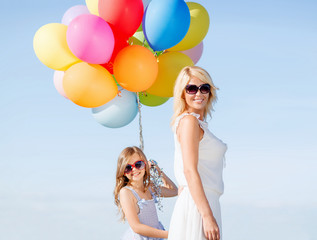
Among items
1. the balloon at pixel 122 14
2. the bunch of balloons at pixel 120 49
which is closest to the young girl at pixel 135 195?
the bunch of balloons at pixel 120 49

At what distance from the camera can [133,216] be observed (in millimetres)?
3854

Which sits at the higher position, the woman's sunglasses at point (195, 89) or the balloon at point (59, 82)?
the balloon at point (59, 82)

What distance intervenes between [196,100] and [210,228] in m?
0.84

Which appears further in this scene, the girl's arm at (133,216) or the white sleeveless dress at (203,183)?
the girl's arm at (133,216)

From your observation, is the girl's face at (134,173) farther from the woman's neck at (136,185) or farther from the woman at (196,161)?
the woman at (196,161)

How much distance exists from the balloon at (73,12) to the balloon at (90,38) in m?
0.75

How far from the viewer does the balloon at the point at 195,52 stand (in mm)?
5547

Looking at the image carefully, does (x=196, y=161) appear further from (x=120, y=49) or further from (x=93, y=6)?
(x=93, y=6)

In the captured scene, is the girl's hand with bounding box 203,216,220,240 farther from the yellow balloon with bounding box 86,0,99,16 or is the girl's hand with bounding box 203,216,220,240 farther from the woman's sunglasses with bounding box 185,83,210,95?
the yellow balloon with bounding box 86,0,99,16

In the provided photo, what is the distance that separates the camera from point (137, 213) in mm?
3969

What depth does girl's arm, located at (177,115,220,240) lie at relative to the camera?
2.38 meters

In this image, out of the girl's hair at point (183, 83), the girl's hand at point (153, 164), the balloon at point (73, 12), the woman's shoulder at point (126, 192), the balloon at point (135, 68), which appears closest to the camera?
the girl's hair at point (183, 83)

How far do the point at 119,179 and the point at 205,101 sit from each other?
1.65m

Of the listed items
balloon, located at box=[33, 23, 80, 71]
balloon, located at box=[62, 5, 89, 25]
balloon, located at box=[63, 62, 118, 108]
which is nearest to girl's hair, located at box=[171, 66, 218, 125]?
balloon, located at box=[63, 62, 118, 108]
